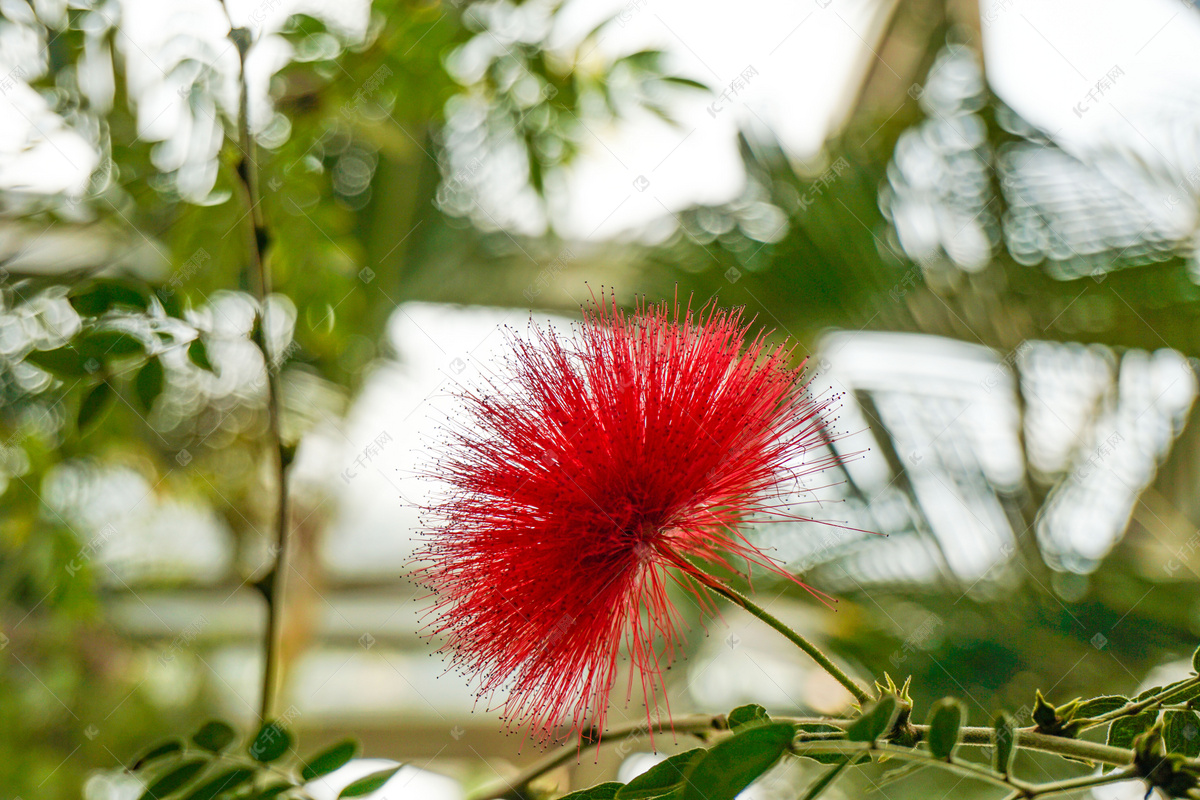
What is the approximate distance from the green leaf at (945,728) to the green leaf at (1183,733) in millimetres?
254

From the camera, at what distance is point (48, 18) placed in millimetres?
1115

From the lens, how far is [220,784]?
0.63 m

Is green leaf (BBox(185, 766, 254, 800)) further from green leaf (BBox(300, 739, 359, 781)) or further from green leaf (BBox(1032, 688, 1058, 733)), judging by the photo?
green leaf (BBox(1032, 688, 1058, 733))

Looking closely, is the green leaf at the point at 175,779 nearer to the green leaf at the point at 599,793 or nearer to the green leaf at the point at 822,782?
the green leaf at the point at 599,793

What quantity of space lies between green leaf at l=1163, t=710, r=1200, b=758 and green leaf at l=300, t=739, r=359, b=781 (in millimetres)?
727

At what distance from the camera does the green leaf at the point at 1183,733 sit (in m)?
0.56

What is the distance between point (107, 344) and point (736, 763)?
750 mm

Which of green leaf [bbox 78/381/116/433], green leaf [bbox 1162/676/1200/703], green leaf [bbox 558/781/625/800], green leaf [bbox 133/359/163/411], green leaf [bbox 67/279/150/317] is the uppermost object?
green leaf [bbox 67/279/150/317]

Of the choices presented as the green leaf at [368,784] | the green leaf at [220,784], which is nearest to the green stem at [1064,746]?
the green leaf at [368,784]

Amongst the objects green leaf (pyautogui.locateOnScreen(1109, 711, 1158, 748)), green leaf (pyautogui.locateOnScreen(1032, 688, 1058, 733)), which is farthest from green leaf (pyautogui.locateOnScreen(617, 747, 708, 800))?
green leaf (pyautogui.locateOnScreen(1109, 711, 1158, 748))

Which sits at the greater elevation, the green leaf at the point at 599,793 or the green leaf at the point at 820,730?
the green leaf at the point at 820,730

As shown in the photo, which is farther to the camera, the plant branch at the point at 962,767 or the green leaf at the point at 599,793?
the green leaf at the point at 599,793

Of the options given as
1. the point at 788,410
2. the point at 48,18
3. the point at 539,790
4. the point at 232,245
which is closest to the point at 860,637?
the point at 539,790

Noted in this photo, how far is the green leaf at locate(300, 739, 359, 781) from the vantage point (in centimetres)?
68
